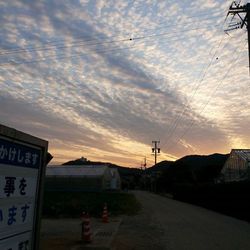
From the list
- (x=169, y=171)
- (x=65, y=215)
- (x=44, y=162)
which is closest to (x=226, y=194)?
(x=65, y=215)

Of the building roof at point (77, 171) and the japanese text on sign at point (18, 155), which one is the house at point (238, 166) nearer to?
the japanese text on sign at point (18, 155)

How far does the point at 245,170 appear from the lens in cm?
3609

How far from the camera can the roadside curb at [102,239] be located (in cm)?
1325

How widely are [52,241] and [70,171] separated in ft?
231

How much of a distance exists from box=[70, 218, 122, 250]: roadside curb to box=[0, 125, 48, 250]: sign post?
321 inches

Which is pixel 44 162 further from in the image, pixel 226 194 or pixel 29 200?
pixel 226 194

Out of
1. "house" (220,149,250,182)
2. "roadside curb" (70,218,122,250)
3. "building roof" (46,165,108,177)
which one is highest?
"building roof" (46,165,108,177)

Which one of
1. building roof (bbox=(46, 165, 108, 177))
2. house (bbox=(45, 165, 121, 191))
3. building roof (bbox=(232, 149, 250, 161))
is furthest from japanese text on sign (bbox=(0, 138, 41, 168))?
building roof (bbox=(46, 165, 108, 177))

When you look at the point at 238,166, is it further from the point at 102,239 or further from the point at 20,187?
the point at 20,187

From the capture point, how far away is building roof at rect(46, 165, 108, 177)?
82.0 metres

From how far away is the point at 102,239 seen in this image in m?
15.2

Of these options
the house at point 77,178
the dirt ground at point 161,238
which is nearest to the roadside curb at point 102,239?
the dirt ground at point 161,238

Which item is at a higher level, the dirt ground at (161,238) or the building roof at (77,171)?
the building roof at (77,171)

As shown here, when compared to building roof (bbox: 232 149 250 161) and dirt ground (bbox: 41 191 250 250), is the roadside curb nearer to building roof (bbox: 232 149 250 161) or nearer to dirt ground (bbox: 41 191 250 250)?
dirt ground (bbox: 41 191 250 250)
